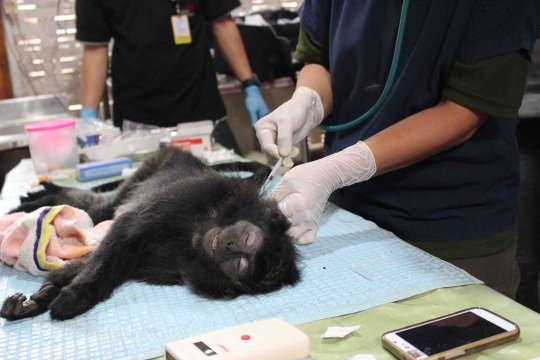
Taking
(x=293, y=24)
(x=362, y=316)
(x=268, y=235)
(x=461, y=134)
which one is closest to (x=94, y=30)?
(x=293, y=24)

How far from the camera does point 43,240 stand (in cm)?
153

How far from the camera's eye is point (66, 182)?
2.44 m

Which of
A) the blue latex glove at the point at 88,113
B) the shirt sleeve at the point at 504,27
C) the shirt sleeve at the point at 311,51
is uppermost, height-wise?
the shirt sleeve at the point at 504,27

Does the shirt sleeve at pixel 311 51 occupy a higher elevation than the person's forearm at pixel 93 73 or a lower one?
higher

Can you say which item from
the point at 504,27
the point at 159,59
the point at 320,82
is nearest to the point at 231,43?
the point at 159,59

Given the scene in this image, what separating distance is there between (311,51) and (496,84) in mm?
728

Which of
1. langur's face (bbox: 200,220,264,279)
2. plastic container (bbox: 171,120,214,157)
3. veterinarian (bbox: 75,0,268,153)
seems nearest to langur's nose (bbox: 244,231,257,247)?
langur's face (bbox: 200,220,264,279)

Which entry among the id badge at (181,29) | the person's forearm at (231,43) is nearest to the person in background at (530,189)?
the person's forearm at (231,43)

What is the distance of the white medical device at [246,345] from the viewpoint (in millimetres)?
897

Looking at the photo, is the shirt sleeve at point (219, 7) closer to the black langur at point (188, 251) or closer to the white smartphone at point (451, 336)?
the black langur at point (188, 251)

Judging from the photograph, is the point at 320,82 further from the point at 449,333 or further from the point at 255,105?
the point at 255,105

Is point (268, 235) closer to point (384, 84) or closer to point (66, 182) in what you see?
point (384, 84)

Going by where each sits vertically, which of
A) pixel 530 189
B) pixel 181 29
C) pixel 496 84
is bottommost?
pixel 530 189

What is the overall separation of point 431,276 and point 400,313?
0.60 feet
